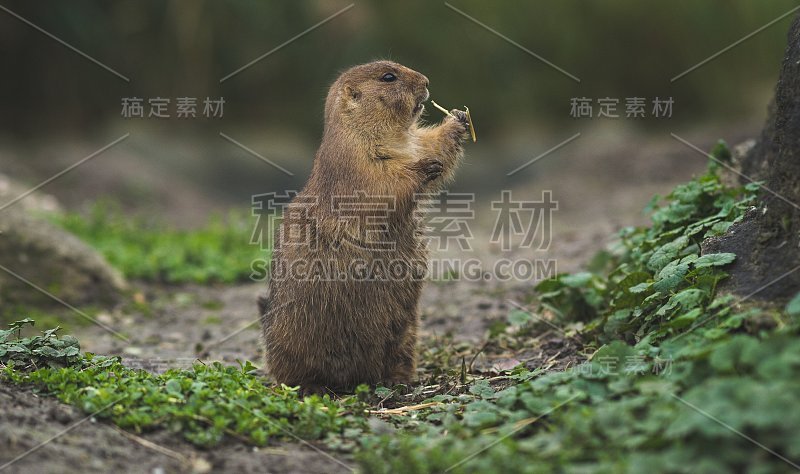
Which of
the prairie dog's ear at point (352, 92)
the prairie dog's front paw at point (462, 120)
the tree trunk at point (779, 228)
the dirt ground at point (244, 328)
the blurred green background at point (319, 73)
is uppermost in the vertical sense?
the blurred green background at point (319, 73)

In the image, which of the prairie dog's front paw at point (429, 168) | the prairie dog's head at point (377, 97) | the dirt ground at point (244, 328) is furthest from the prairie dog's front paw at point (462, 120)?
the dirt ground at point (244, 328)

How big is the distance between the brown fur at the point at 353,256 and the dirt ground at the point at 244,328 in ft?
2.58

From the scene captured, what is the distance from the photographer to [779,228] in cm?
390

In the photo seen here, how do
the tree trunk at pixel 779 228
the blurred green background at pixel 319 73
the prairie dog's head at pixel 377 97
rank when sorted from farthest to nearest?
the blurred green background at pixel 319 73, the prairie dog's head at pixel 377 97, the tree trunk at pixel 779 228

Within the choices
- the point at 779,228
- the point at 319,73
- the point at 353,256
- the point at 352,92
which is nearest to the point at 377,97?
the point at 352,92

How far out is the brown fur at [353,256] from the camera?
4.88 m

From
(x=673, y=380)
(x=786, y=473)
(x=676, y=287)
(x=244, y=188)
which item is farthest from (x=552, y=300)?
(x=244, y=188)

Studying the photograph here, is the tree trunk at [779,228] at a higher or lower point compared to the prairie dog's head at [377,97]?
lower

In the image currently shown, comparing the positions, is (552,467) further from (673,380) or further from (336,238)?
(336,238)

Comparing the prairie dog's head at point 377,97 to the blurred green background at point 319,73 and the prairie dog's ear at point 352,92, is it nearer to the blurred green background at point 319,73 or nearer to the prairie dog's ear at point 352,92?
the prairie dog's ear at point 352,92

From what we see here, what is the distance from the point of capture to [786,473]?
2703 mm

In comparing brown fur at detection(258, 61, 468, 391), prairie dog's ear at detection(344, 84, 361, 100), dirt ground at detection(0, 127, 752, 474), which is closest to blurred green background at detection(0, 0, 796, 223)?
dirt ground at detection(0, 127, 752, 474)

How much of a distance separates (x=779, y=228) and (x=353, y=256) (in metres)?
2.25

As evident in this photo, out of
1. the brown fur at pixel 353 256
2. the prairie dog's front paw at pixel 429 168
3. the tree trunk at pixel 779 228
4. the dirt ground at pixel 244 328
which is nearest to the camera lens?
the dirt ground at pixel 244 328
